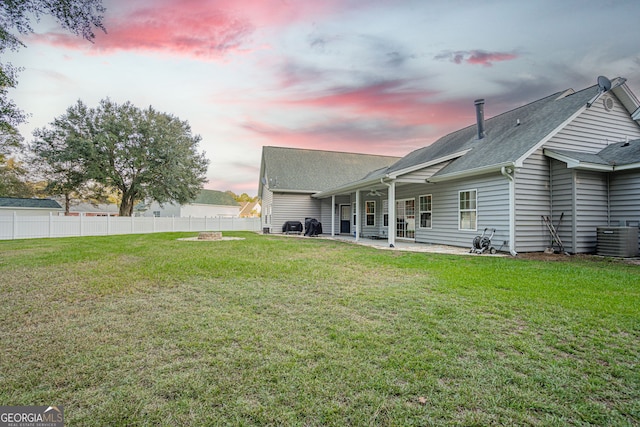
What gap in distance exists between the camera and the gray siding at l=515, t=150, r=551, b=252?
28.1 ft

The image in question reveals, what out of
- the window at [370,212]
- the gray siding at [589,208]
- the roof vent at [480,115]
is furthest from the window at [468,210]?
the window at [370,212]

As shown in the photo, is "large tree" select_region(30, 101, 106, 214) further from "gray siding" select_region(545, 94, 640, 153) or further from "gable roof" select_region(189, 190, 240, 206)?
"gray siding" select_region(545, 94, 640, 153)

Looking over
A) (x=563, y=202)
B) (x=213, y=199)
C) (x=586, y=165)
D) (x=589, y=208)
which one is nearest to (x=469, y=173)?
(x=563, y=202)

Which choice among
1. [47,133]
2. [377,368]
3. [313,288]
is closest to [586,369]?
[377,368]

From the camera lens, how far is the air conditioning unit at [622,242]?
780 cm

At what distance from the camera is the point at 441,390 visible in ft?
6.66

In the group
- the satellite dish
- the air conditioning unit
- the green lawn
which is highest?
the satellite dish

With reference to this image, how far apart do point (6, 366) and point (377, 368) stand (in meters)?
2.86

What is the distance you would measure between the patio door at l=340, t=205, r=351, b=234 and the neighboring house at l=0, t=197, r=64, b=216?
24672 mm

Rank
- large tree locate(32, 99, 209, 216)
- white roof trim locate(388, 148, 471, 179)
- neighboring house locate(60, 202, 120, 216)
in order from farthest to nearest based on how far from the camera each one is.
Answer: neighboring house locate(60, 202, 120, 216) → large tree locate(32, 99, 209, 216) → white roof trim locate(388, 148, 471, 179)

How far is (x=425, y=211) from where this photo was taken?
477 inches

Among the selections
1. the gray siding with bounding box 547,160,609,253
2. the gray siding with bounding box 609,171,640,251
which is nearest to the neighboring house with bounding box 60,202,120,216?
the gray siding with bounding box 547,160,609,253

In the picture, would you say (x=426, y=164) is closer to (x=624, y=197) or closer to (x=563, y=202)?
(x=563, y=202)
